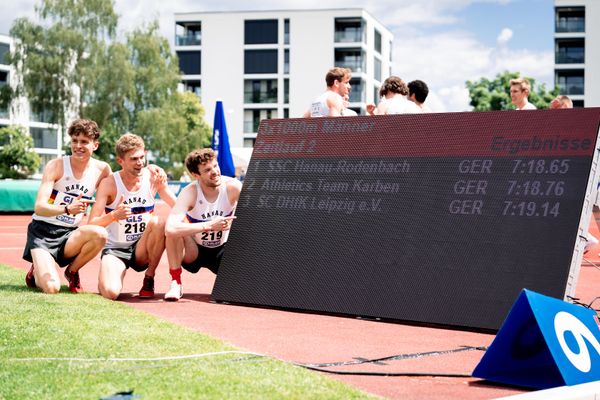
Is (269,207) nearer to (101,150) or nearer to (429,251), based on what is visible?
(429,251)

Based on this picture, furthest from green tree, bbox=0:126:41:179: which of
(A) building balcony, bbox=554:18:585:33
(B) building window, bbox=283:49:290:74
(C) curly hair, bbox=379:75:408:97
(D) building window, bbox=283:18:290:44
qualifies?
(C) curly hair, bbox=379:75:408:97

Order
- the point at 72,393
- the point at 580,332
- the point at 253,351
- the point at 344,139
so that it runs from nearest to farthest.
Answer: the point at 72,393 → the point at 580,332 → the point at 253,351 → the point at 344,139

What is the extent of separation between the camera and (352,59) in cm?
8188

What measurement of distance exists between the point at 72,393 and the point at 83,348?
1.11 m

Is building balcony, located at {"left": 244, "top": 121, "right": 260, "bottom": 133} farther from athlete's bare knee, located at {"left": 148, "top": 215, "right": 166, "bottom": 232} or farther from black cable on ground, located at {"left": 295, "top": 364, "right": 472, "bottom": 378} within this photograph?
black cable on ground, located at {"left": 295, "top": 364, "right": 472, "bottom": 378}

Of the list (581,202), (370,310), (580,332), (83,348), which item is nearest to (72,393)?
(83,348)

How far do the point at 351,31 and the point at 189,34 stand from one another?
16.0 m

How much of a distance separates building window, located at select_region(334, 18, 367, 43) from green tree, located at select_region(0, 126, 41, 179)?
29.6 meters

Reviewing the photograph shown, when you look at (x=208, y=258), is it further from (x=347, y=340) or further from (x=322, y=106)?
(x=347, y=340)

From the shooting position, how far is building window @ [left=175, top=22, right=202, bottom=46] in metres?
84.6

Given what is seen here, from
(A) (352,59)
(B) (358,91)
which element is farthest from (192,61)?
(B) (358,91)

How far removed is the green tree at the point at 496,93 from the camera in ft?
238

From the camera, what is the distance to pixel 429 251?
701 cm

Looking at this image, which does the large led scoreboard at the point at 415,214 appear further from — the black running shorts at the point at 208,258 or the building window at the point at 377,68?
the building window at the point at 377,68
